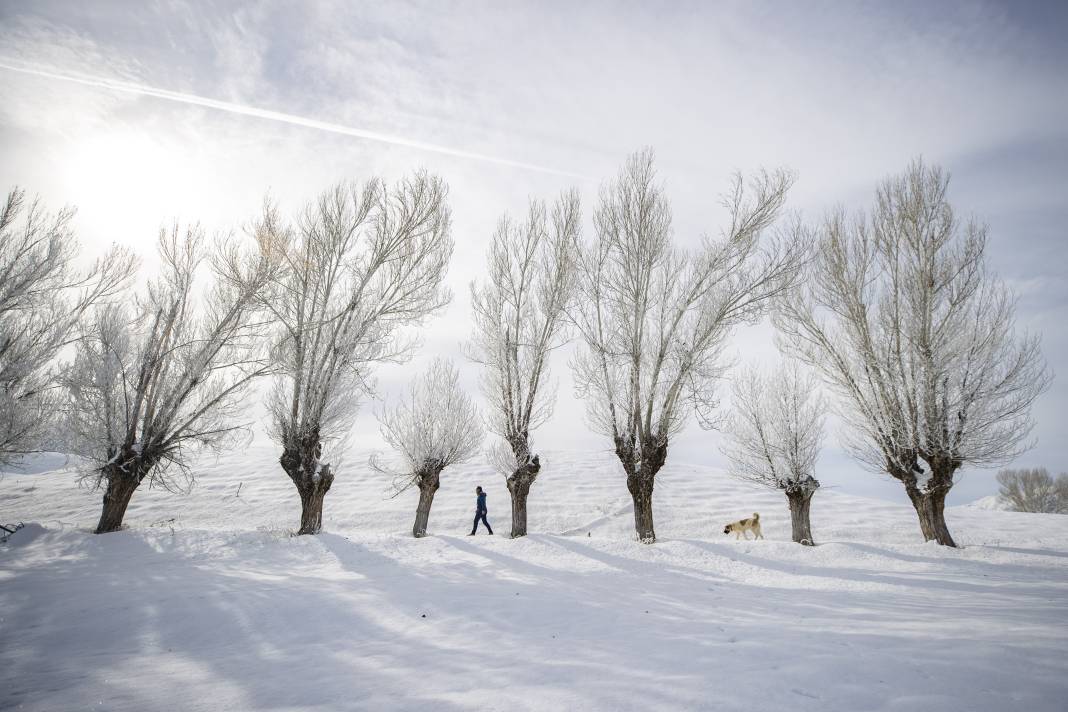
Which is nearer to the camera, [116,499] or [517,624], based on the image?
[517,624]

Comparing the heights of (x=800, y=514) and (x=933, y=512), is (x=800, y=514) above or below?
below

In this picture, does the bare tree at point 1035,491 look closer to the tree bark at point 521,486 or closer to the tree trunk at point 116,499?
the tree bark at point 521,486

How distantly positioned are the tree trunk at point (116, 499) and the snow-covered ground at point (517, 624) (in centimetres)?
84

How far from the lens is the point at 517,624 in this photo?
15.3 ft

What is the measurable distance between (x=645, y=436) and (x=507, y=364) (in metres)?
4.56

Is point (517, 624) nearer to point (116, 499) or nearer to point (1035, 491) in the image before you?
point (116, 499)

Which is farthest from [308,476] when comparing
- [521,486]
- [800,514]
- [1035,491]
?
[1035,491]

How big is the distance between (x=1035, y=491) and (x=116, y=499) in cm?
6265

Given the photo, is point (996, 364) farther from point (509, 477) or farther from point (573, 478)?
point (573, 478)

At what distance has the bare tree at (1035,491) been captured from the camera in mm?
36312

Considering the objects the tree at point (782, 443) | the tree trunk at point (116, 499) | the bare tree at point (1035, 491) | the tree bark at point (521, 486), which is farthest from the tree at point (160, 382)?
the bare tree at point (1035, 491)

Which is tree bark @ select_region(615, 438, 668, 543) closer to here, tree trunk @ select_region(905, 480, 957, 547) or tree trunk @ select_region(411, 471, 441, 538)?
tree trunk @ select_region(411, 471, 441, 538)

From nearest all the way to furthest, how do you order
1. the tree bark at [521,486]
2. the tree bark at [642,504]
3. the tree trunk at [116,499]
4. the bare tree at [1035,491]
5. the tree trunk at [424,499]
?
the tree bark at [642,504], the tree trunk at [116,499], the tree bark at [521,486], the tree trunk at [424,499], the bare tree at [1035,491]

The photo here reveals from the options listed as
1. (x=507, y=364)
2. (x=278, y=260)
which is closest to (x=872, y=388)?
(x=507, y=364)
